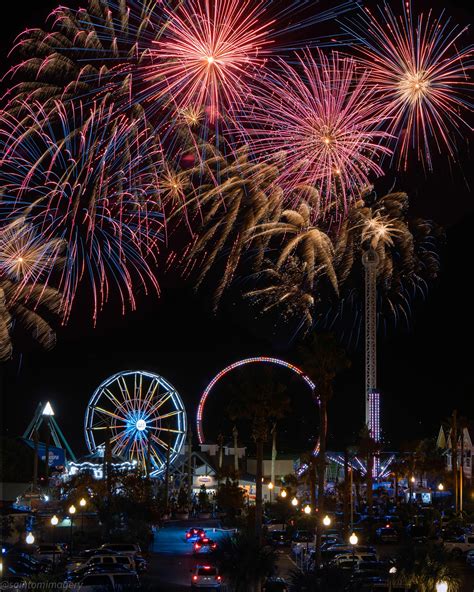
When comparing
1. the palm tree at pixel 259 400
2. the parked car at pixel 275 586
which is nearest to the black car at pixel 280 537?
the palm tree at pixel 259 400

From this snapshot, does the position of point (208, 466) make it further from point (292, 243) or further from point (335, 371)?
point (292, 243)

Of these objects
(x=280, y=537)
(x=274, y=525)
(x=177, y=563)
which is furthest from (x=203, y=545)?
(x=274, y=525)

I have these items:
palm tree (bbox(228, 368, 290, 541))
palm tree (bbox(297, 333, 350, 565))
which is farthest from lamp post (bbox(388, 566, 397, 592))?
palm tree (bbox(228, 368, 290, 541))

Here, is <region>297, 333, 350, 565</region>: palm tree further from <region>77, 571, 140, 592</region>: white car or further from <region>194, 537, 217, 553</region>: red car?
<region>77, 571, 140, 592</region>: white car

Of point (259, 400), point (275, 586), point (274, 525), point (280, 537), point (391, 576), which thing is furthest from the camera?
point (274, 525)

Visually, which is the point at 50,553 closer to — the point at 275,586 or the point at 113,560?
the point at 113,560
